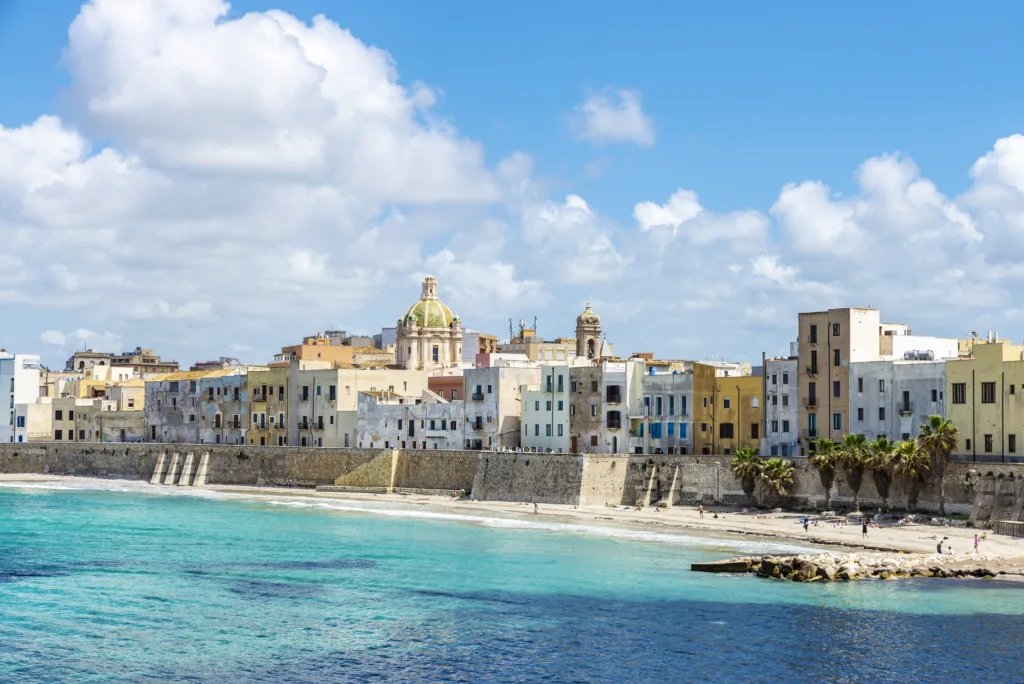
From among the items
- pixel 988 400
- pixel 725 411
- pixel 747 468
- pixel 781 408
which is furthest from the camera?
pixel 725 411

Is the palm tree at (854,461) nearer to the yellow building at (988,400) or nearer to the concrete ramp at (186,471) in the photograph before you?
the yellow building at (988,400)

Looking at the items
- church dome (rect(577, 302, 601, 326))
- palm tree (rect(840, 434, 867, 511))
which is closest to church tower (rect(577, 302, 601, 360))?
church dome (rect(577, 302, 601, 326))

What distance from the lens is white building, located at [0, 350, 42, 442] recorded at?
129 meters

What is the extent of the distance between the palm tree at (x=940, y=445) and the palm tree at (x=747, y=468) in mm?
10919

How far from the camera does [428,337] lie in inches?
5610

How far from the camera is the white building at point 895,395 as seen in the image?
7350cm

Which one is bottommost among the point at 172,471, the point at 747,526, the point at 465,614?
the point at 465,614

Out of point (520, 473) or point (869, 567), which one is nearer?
point (869, 567)

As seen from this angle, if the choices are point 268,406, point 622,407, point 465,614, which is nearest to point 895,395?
point 622,407

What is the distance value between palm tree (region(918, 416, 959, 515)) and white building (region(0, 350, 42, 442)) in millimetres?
87942

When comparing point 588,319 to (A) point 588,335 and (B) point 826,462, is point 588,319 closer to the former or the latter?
(A) point 588,335

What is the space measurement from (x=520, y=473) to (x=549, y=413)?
21.0 ft

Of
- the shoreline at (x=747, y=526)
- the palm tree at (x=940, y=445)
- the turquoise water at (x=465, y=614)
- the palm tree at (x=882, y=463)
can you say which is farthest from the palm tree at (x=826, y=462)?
the turquoise water at (x=465, y=614)

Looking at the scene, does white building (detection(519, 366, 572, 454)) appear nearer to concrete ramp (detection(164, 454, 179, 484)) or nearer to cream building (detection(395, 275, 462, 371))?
concrete ramp (detection(164, 454, 179, 484))
